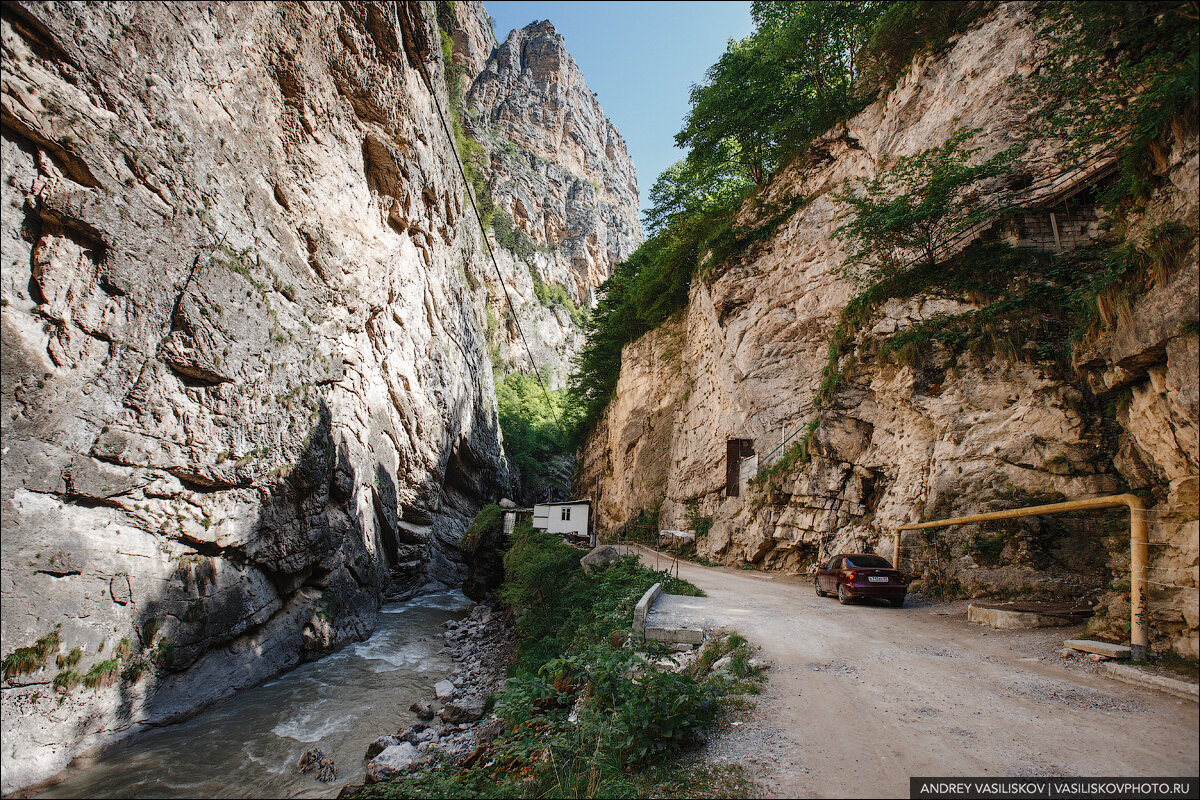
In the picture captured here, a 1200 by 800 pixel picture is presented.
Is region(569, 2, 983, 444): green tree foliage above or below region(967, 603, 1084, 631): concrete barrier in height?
above

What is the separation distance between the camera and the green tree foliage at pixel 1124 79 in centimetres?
552

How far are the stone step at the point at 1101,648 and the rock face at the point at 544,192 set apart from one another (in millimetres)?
45213

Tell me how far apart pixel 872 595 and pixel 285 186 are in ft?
64.6

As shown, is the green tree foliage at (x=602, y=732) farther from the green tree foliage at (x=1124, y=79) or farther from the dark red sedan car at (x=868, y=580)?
the green tree foliage at (x=1124, y=79)

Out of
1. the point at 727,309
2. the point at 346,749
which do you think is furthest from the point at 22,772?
the point at 727,309

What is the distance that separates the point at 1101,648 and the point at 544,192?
216 feet

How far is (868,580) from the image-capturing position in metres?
9.70

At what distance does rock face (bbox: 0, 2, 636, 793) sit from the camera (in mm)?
8086

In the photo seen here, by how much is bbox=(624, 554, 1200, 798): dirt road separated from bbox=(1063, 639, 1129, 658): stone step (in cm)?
26

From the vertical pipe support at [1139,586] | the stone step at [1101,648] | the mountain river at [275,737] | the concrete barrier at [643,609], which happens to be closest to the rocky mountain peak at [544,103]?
the mountain river at [275,737]

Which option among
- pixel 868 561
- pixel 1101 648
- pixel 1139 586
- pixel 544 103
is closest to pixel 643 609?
pixel 868 561

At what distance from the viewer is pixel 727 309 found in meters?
21.4

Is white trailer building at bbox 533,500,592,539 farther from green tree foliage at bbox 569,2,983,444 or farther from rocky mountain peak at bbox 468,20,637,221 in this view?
rocky mountain peak at bbox 468,20,637,221

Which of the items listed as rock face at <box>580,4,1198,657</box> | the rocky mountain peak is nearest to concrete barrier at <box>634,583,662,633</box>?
rock face at <box>580,4,1198,657</box>
